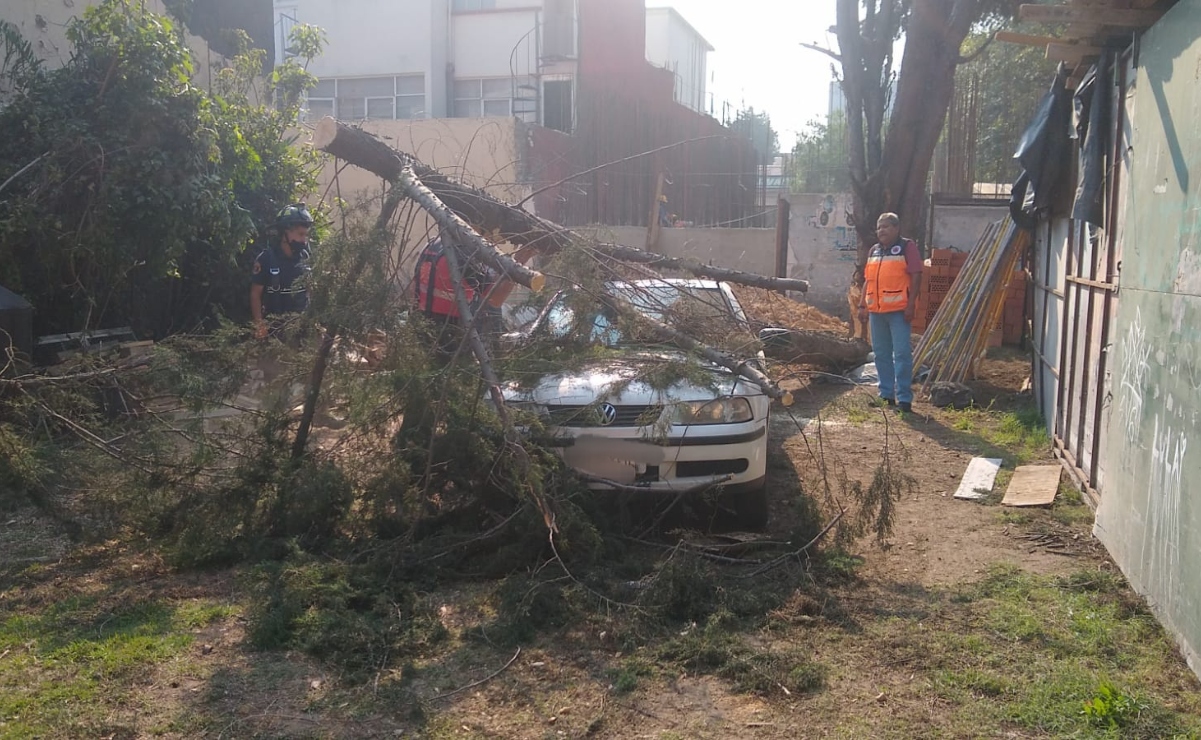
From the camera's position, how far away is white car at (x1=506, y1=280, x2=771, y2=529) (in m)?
4.97

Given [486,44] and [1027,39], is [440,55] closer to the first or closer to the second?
[486,44]

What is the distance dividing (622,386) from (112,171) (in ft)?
15.2

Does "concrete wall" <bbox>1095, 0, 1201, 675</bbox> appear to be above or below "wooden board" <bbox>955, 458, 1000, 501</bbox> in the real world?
above

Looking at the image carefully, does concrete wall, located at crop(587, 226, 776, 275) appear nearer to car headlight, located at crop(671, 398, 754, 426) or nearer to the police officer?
the police officer

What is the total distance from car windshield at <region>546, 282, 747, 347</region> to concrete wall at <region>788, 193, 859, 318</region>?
1273 centimetres

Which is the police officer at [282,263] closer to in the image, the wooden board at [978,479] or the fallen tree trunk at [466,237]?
the fallen tree trunk at [466,237]

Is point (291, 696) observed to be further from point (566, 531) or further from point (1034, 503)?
point (1034, 503)

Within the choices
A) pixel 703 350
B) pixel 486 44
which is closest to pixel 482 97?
pixel 486 44

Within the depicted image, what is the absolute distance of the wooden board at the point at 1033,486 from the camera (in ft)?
20.7

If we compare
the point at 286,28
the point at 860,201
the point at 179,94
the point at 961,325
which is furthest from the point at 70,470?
the point at 286,28

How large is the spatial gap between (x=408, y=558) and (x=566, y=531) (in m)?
0.76

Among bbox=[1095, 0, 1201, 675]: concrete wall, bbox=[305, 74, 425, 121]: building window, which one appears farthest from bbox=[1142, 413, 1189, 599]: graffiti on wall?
bbox=[305, 74, 425, 121]: building window

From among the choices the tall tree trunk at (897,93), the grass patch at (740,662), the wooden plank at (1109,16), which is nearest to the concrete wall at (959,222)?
the tall tree trunk at (897,93)

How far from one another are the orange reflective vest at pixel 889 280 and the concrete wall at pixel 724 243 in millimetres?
8244
